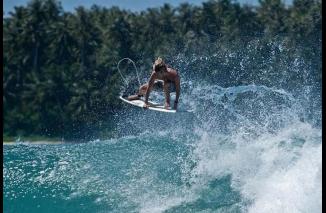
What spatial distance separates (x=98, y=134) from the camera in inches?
1323

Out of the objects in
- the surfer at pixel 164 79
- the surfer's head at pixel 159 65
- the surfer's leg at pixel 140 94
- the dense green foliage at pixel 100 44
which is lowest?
the surfer's leg at pixel 140 94

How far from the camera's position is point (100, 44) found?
37.8 metres

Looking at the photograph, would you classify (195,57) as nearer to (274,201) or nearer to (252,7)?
(252,7)

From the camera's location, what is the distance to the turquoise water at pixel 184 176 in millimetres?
9773

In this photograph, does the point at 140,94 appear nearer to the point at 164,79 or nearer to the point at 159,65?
the point at 164,79

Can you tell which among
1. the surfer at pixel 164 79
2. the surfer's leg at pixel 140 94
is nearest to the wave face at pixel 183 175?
the surfer's leg at pixel 140 94

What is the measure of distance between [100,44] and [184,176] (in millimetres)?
27470

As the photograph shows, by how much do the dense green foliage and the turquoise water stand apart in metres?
21.3

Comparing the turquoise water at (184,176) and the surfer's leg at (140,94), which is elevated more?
the surfer's leg at (140,94)

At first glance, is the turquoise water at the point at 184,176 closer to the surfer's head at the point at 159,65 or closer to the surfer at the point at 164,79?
the surfer at the point at 164,79

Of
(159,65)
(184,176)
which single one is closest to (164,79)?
(159,65)

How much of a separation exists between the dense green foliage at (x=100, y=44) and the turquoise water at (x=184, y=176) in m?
21.3

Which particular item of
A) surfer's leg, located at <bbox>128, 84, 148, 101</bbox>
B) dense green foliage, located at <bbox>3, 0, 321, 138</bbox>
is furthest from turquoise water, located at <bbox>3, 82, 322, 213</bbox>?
dense green foliage, located at <bbox>3, 0, 321, 138</bbox>

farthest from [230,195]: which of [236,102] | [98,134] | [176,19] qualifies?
[176,19]
